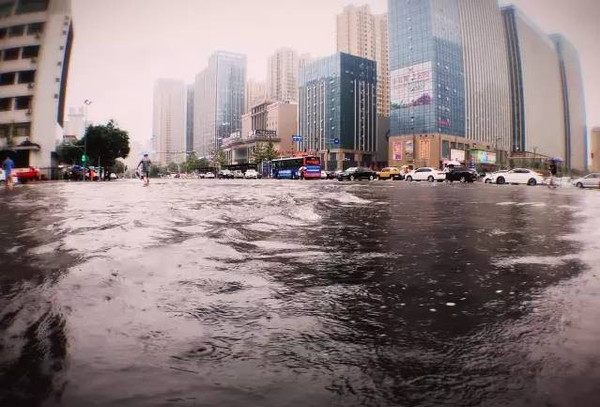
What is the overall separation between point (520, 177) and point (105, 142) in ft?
169

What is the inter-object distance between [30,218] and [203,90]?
165221mm

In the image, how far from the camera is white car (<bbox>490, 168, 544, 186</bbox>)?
35.4 m

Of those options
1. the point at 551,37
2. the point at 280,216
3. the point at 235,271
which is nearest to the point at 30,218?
the point at 280,216

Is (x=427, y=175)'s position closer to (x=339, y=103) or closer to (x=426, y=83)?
(x=426, y=83)

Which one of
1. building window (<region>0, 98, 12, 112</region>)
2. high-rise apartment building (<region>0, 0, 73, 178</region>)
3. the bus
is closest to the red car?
high-rise apartment building (<region>0, 0, 73, 178</region>)

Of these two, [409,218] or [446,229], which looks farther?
[409,218]

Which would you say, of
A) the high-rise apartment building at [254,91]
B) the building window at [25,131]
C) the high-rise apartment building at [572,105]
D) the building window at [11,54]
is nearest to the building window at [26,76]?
the building window at [11,54]

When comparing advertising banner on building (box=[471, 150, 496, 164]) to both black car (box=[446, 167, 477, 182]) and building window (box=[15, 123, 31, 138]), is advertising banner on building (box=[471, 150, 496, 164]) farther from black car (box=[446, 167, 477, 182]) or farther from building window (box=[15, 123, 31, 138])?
building window (box=[15, 123, 31, 138])

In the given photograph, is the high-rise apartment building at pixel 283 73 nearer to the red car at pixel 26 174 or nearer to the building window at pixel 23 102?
the red car at pixel 26 174

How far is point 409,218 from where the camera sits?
353 inches

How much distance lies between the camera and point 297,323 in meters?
2.65

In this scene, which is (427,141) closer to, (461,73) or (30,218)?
(461,73)

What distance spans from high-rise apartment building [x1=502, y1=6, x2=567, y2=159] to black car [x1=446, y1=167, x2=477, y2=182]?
361 feet

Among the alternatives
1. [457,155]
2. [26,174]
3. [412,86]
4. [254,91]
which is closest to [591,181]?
[26,174]
